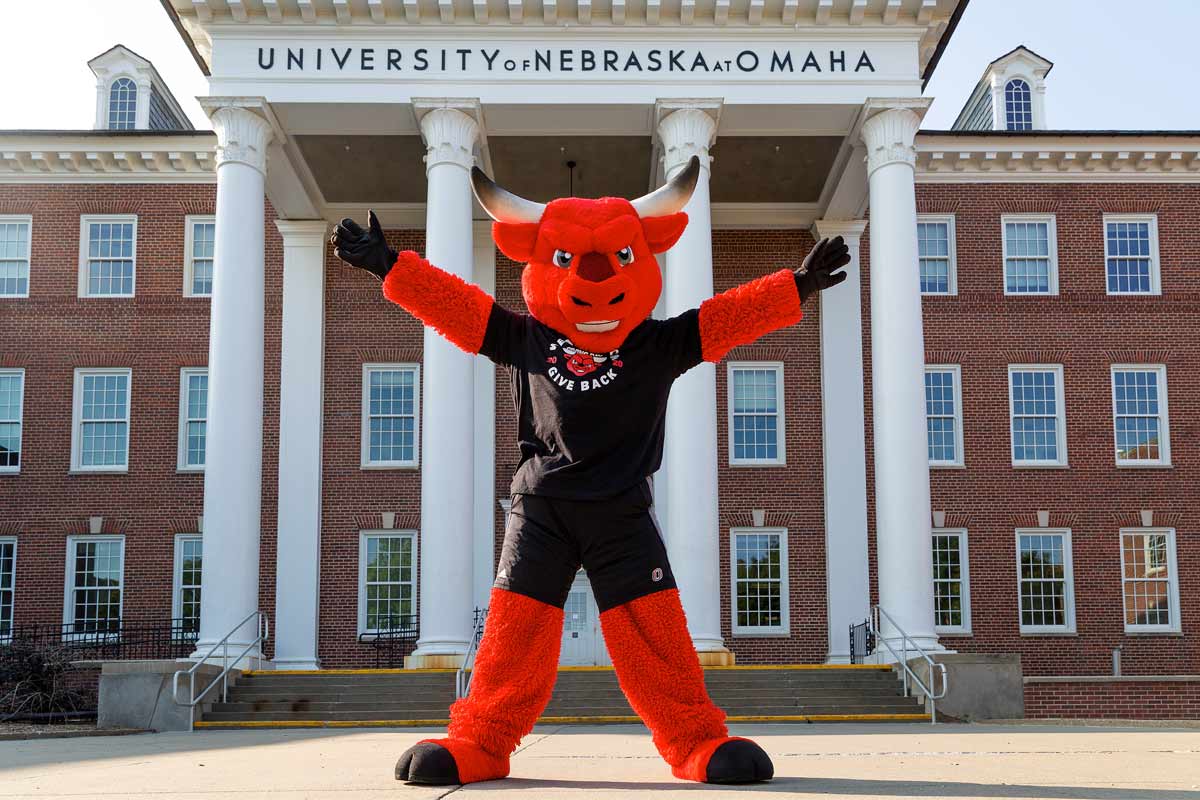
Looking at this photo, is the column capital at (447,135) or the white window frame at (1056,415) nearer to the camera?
the column capital at (447,135)

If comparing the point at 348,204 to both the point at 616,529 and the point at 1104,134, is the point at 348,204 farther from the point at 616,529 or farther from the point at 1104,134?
→ the point at 616,529

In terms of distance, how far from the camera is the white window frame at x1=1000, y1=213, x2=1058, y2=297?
2477 centimetres

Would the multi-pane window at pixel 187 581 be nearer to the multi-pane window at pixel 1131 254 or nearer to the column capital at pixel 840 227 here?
the column capital at pixel 840 227

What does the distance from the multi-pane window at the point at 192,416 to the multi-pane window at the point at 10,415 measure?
9.86 ft

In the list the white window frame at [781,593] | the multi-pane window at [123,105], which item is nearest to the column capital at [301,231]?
the multi-pane window at [123,105]

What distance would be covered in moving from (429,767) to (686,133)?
15.0 meters

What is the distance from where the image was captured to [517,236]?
6.16 metres

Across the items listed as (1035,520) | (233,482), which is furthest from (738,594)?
(233,482)

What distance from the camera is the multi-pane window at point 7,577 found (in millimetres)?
23609

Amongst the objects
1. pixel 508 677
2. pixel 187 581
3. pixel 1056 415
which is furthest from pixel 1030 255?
pixel 508 677

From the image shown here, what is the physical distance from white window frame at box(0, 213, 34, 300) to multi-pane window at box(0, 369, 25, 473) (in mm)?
1414

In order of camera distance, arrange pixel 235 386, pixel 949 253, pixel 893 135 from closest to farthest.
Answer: pixel 235 386
pixel 893 135
pixel 949 253

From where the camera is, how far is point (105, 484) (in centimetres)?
2391

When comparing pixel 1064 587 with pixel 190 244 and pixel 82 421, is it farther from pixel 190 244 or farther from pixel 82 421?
pixel 82 421
